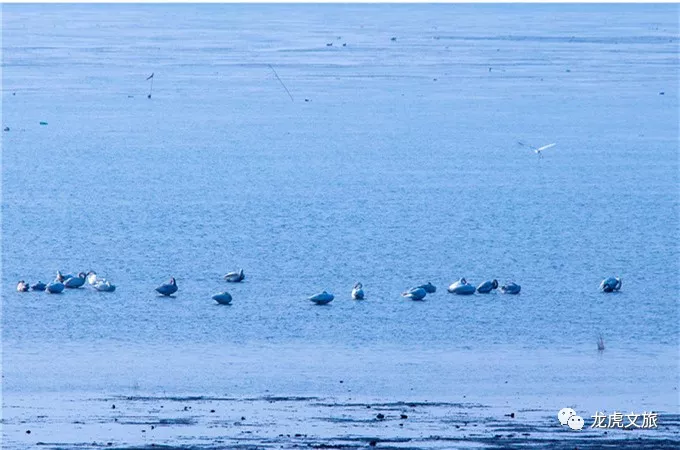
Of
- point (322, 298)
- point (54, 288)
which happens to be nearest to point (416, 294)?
point (322, 298)

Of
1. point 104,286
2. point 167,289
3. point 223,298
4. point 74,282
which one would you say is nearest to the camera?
point 223,298

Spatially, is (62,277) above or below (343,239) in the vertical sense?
below

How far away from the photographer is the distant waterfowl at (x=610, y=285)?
22766 mm

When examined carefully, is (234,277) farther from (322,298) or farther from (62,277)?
(62,277)

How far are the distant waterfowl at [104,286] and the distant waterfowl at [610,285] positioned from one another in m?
8.06

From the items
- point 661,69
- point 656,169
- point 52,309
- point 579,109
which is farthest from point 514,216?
point 661,69

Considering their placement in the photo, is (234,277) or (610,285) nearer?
(610,285)

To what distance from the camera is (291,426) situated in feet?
46.0

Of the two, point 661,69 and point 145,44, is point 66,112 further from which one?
point 145,44

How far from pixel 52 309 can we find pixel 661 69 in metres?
57.1

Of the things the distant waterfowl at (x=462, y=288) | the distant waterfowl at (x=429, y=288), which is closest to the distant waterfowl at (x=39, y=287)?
the distant waterfowl at (x=429, y=288)

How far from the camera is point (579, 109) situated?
53219mm

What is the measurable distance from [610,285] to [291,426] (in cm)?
1011

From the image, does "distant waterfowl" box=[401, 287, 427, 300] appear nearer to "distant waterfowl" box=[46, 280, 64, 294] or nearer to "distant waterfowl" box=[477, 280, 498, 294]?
"distant waterfowl" box=[477, 280, 498, 294]
